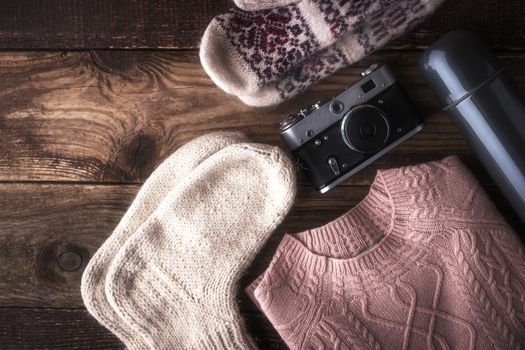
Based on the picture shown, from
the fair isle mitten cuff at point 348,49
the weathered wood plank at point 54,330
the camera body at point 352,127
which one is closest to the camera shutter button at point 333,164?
the camera body at point 352,127

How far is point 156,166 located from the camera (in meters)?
0.66

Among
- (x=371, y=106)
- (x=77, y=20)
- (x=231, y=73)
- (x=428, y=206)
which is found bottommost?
(x=428, y=206)

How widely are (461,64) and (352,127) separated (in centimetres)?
14

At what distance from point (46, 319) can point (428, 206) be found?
0.52 meters

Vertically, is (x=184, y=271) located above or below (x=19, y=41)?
below

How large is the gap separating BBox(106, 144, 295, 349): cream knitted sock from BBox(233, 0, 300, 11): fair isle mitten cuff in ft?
0.56

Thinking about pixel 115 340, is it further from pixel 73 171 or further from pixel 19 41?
pixel 19 41

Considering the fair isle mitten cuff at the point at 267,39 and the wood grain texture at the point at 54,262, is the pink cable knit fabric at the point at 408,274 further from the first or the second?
the fair isle mitten cuff at the point at 267,39

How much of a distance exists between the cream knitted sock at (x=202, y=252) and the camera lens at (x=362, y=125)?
100mm

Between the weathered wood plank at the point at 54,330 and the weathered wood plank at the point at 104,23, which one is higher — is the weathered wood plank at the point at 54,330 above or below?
below

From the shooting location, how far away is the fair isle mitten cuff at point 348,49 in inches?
24.2

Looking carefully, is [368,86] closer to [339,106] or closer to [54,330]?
[339,106]

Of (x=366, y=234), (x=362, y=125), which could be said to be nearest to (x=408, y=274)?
(x=366, y=234)

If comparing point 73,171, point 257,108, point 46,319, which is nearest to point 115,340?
point 46,319
